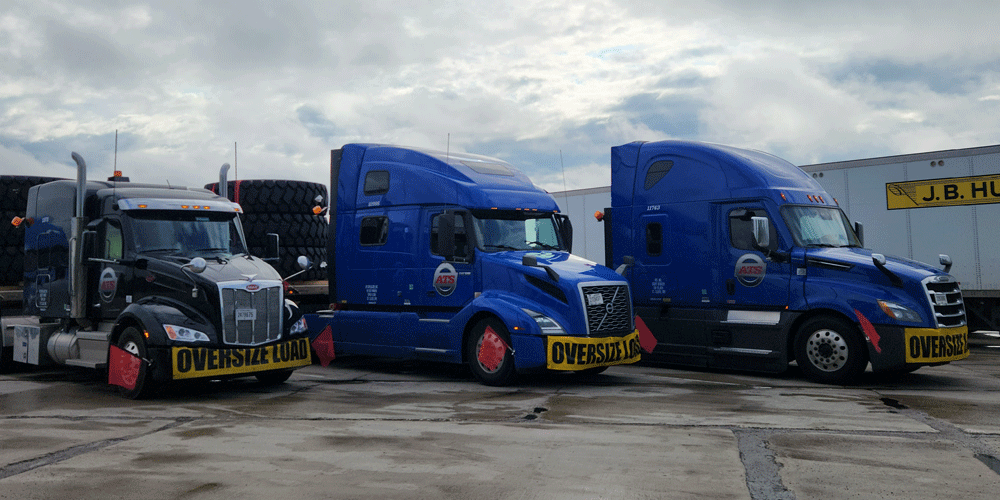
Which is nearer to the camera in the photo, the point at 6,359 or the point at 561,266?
the point at 561,266

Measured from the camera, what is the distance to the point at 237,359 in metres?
10.6

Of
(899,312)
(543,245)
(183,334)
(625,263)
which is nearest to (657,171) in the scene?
(625,263)

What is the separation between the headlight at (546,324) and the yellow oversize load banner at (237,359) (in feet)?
9.93

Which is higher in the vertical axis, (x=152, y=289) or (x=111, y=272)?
(x=111, y=272)

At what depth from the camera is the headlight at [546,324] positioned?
1093cm

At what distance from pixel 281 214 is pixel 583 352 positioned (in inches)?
266

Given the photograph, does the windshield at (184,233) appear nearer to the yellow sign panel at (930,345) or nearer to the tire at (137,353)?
the tire at (137,353)

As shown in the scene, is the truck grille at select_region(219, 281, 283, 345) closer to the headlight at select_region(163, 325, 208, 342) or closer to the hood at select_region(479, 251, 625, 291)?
the headlight at select_region(163, 325, 208, 342)

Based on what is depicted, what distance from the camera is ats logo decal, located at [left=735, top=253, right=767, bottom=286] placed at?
39.8 feet

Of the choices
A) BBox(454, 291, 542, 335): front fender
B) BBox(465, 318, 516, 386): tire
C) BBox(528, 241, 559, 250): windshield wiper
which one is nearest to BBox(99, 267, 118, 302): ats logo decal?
BBox(454, 291, 542, 335): front fender

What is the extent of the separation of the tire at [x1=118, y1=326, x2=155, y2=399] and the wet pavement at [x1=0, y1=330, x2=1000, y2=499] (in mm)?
160

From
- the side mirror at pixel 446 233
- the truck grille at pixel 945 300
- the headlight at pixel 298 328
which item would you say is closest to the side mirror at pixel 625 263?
the side mirror at pixel 446 233

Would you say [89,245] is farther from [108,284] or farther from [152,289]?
[152,289]

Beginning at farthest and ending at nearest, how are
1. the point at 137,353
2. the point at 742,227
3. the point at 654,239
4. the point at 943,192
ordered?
the point at 943,192
the point at 654,239
the point at 742,227
the point at 137,353
